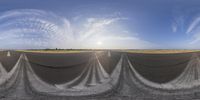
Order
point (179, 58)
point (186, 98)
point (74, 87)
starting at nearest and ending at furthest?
point (186, 98) → point (74, 87) → point (179, 58)

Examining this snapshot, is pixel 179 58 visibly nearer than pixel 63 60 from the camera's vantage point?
No

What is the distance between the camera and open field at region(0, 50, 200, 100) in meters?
5.18

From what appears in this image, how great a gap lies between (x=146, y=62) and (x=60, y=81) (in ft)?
8.44

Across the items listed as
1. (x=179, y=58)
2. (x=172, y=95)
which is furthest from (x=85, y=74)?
(x=179, y=58)

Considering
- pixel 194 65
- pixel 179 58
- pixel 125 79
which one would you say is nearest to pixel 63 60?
pixel 125 79

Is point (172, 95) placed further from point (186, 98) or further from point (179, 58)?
point (179, 58)

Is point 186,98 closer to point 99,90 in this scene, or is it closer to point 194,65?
point 194,65

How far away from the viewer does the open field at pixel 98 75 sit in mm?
5176

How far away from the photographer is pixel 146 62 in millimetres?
5555

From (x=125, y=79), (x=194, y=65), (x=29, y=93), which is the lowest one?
(x=29, y=93)

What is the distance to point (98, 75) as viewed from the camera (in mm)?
5484

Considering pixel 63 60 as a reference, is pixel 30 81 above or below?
below

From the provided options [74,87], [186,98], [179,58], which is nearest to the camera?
[186,98]

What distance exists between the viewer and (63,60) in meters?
5.39
